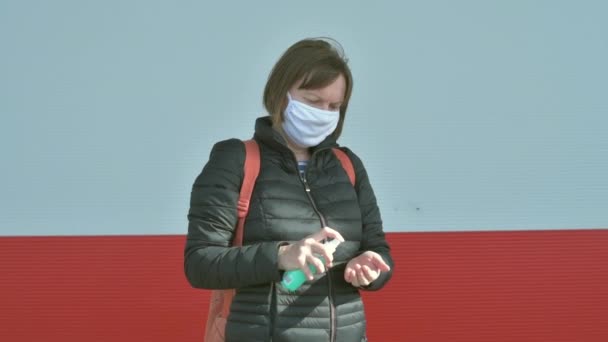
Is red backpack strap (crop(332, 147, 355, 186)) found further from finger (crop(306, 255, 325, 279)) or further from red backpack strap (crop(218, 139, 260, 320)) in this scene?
finger (crop(306, 255, 325, 279))

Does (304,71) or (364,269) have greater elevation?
(304,71)

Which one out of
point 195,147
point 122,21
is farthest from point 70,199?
point 122,21

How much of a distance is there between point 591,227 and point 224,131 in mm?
1430

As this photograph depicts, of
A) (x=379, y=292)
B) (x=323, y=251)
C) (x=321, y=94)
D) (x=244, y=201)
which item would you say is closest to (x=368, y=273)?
(x=323, y=251)

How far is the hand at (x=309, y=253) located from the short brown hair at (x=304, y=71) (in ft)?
1.00

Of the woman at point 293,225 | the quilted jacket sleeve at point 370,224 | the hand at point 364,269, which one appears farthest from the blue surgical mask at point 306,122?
the hand at point 364,269

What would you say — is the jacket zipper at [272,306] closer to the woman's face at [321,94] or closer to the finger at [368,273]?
the finger at [368,273]

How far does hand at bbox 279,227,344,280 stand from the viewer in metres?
0.95

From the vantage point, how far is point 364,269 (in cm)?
104

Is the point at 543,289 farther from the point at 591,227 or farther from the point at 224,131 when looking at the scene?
the point at 224,131

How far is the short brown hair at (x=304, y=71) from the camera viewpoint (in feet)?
3.80

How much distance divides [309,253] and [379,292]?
1414 millimetres

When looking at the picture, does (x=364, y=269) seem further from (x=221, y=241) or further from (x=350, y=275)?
(x=221, y=241)

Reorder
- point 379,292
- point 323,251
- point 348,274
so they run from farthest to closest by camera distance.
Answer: point 379,292
point 348,274
point 323,251
